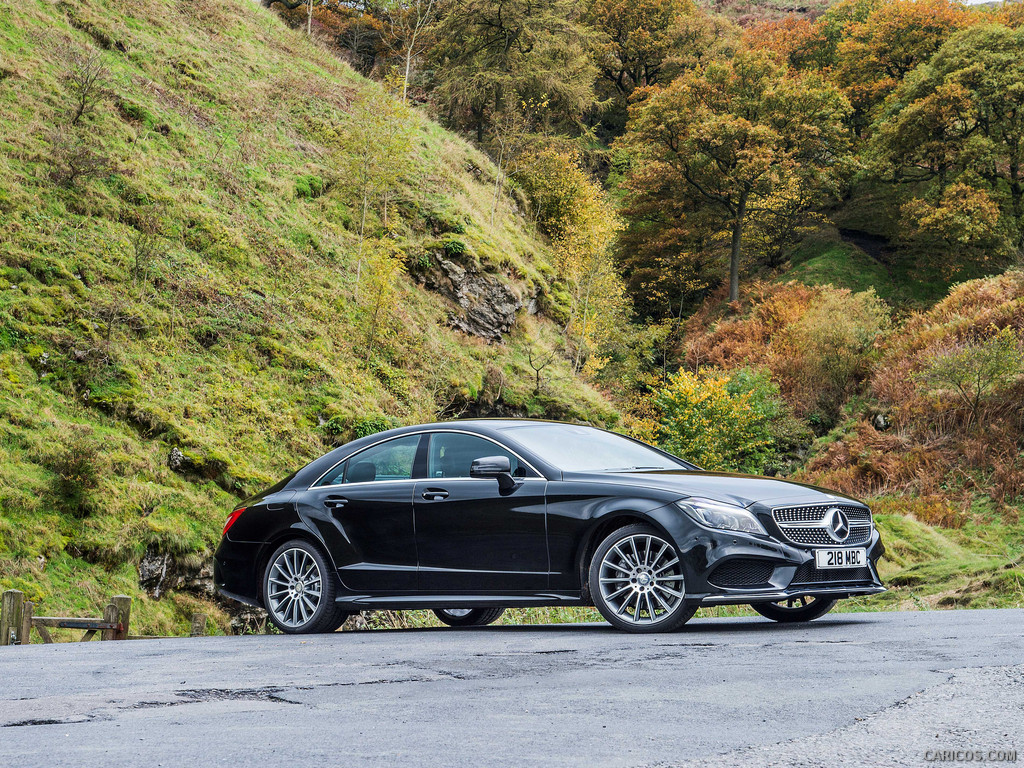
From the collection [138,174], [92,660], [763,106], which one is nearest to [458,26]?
[763,106]

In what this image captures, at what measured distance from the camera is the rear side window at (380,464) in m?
8.16

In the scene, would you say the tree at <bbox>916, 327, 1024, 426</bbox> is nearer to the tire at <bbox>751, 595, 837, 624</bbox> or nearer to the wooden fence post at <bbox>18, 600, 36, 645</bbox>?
the tire at <bbox>751, 595, 837, 624</bbox>

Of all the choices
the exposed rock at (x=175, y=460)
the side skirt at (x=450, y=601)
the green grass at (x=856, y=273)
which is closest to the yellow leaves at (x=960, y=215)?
the green grass at (x=856, y=273)

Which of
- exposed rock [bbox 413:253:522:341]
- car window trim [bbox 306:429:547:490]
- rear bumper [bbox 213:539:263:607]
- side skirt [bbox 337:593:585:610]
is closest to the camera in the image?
side skirt [bbox 337:593:585:610]

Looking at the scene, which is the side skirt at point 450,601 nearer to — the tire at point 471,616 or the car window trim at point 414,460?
the car window trim at point 414,460

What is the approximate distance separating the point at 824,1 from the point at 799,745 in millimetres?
98982

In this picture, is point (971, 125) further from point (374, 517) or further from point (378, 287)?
Result: point (374, 517)

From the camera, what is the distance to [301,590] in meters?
8.29

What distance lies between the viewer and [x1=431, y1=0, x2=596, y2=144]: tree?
152 feet

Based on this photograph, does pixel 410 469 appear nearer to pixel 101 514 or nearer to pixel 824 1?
pixel 101 514

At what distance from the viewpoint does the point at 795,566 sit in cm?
677

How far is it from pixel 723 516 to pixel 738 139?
132 ft

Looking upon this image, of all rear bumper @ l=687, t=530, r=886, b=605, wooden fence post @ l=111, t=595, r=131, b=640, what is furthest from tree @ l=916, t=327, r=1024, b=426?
wooden fence post @ l=111, t=595, r=131, b=640

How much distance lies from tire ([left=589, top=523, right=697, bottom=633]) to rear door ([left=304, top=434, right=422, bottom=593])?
5.53 feet
